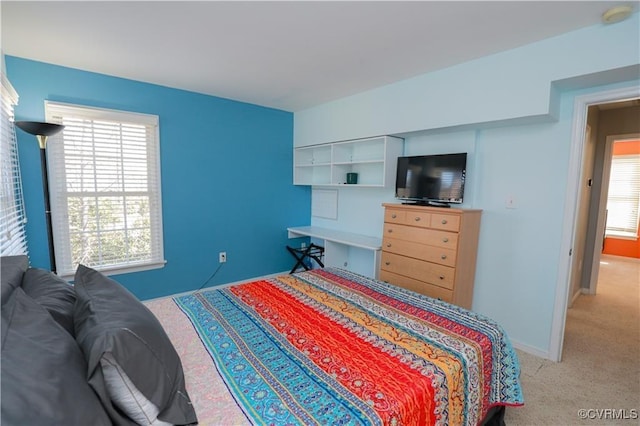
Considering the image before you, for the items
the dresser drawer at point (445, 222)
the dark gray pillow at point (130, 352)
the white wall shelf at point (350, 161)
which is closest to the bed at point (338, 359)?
the dark gray pillow at point (130, 352)

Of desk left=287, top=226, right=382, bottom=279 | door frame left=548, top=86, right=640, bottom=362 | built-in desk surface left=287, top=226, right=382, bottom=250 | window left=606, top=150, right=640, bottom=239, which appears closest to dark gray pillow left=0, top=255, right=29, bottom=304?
built-in desk surface left=287, top=226, right=382, bottom=250

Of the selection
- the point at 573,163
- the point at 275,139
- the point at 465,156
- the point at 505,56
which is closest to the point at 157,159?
the point at 275,139

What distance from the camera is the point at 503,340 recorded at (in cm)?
163

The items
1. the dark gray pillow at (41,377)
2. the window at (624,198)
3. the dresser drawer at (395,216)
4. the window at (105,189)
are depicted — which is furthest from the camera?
the window at (624,198)

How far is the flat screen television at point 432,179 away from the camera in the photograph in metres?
2.73

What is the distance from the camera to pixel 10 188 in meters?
2.30

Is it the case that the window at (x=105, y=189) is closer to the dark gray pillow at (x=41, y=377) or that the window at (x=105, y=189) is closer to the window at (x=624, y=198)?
the dark gray pillow at (x=41, y=377)

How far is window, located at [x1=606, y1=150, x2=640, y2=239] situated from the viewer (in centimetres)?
566

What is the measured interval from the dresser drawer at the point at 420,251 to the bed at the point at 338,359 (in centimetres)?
67

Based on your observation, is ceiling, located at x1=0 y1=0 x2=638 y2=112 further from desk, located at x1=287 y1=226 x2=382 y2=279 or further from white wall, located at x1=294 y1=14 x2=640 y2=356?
desk, located at x1=287 y1=226 x2=382 y2=279

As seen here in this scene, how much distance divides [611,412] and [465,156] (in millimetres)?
2038

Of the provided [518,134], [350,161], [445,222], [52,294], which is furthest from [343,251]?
[52,294]

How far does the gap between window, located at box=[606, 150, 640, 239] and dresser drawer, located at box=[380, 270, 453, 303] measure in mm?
5515

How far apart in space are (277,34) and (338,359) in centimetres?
211
